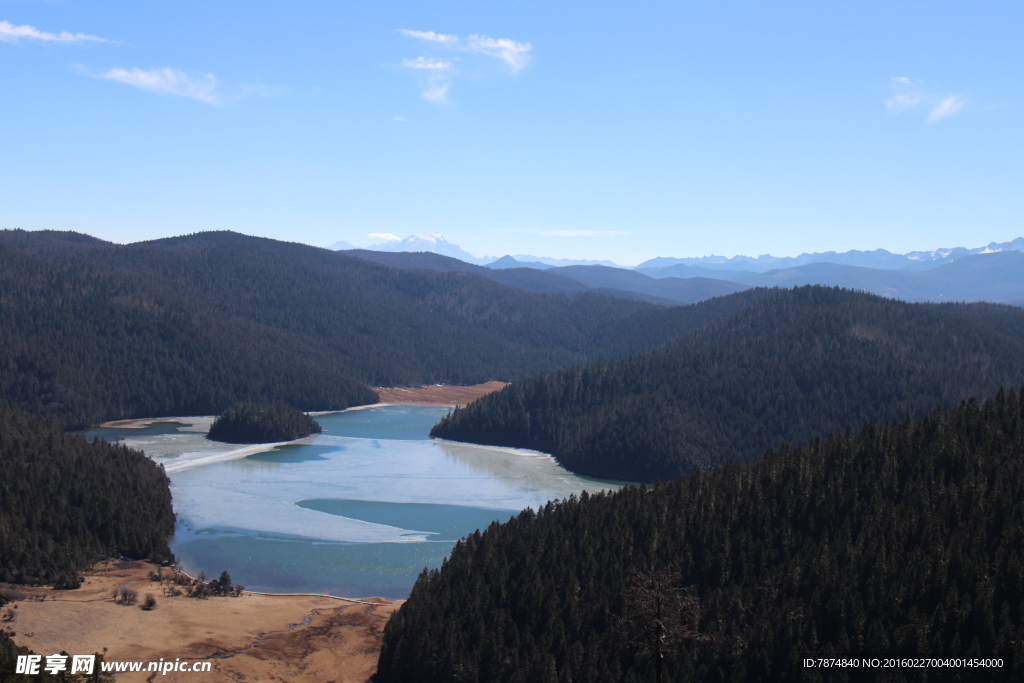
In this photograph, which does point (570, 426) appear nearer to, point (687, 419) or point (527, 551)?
point (687, 419)

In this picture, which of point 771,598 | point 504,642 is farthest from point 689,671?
point 504,642

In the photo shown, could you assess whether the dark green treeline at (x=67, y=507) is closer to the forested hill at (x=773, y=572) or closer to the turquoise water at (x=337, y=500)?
the turquoise water at (x=337, y=500)

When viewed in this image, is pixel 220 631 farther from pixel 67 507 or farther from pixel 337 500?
pixel 337 500

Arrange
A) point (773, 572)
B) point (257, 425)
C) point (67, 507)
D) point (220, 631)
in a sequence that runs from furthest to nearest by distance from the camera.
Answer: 1. point (257, 425)
2. point (67, 507)
3. point (220, 631)
4. point (773, 572)

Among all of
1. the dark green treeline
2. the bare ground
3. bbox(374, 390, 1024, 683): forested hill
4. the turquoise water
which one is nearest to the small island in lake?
the turquoise water

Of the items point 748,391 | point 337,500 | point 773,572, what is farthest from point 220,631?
point 748,391

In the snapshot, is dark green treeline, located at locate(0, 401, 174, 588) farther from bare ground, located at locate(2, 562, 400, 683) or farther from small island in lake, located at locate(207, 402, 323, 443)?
small island in lake, located at locate(207, 402, 323, 443)

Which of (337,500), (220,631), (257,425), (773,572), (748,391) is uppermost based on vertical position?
(748,391)
